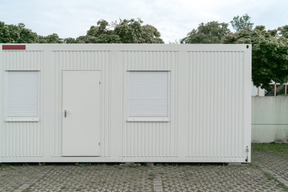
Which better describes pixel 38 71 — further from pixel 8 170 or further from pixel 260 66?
pixel 260 66

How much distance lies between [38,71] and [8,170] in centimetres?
235

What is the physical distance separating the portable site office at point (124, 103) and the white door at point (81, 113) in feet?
0.08

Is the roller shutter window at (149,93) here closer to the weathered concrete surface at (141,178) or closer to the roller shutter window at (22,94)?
the weathered concrete surface at (141,178)

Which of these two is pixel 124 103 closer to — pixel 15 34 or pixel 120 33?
pixel 15 34

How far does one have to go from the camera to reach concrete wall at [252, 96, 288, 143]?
31.4 ft

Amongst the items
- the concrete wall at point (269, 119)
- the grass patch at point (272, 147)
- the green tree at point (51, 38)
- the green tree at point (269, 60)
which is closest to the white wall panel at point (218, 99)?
the grass patch at point (272, 147)

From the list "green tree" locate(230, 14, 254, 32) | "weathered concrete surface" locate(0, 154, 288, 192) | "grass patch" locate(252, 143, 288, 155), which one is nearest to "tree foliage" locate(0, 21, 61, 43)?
"weathered concrete surface" locate(0, 154, 288, 192)

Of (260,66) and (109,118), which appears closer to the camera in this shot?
(109,118)

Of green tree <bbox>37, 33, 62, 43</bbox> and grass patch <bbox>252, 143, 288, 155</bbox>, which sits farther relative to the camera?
green tree <bbox>37, 33, 62, 43</bbox>

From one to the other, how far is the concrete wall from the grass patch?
0.34 meters

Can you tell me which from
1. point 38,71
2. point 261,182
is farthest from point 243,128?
point 38,71

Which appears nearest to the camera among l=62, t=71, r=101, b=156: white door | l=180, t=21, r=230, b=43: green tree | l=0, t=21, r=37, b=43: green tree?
l=62, t=71, r=101, b=156: white door

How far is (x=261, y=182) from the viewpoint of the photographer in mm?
5324

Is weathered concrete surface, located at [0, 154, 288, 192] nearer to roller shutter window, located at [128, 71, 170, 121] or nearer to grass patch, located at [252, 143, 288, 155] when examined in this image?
roller shutter window, located at [128, 71, 170, 121]
